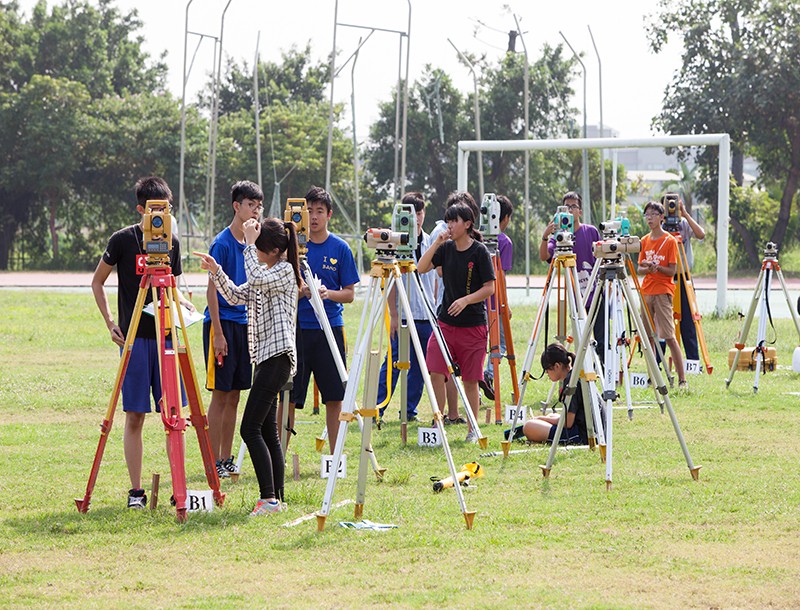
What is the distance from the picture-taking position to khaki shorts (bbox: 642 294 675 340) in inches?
510

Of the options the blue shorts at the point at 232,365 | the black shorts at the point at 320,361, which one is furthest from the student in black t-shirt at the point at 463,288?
the blue shorts at the point at 232,365

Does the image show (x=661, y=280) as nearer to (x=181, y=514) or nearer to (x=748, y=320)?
(x=748, y=320)

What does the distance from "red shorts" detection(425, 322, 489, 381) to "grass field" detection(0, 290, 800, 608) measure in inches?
23.8

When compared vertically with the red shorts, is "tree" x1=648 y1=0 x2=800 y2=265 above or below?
above

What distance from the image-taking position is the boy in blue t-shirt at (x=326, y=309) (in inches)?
346

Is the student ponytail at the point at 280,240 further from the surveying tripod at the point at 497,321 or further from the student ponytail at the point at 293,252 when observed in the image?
the surveying tripod at the point at 497,321

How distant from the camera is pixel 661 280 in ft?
43.1

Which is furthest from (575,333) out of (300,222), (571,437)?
(300,222)

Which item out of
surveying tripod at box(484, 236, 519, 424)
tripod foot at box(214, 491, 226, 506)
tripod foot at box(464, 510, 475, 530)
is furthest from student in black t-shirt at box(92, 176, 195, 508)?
surveying tripod at box(484, 236, 519, 424)

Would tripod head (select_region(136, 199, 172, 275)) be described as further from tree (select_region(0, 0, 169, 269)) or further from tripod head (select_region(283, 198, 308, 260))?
tree (select_region(0, 0, 169, 269))

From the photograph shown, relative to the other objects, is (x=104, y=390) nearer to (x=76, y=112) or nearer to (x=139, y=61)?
(x=76, y=112)

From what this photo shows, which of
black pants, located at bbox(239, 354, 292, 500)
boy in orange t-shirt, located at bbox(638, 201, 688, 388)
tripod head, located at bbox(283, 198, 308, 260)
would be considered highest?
tripod head, located at bbox(283, 198, 308, 260)

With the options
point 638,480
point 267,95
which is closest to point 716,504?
point 638,480

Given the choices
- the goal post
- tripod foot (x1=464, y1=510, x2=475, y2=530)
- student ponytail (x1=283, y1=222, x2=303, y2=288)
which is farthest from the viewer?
the goal post
